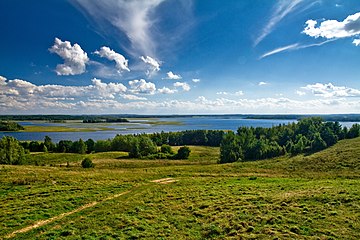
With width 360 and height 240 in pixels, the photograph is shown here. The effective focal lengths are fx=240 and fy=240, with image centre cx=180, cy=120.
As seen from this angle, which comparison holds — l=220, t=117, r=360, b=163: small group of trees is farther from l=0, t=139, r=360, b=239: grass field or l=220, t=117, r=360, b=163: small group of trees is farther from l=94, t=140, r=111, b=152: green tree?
l=94, t=140, r=111, b=152: green tree

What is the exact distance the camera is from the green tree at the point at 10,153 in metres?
60.8

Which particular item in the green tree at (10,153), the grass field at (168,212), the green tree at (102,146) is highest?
the grass field at (168,212)

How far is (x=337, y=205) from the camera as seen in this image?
16.7 metres

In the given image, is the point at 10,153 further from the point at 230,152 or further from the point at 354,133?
the point at 354,133

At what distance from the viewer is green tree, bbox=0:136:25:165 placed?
2392 inches

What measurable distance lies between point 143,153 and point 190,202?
226 feet

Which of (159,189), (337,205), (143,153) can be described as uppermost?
(337,205)

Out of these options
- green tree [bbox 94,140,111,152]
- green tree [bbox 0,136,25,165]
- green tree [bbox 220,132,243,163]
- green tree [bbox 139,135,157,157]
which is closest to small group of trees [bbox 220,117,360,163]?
green tree [bbox 220,132,243,163]

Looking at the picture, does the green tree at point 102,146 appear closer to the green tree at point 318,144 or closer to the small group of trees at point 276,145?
the small group of trees at point 276,145

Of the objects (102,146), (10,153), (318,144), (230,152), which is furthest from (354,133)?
(10,153)

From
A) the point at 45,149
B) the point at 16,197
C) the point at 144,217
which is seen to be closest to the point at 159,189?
the point at 144,217

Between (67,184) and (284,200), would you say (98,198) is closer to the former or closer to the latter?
(67,184)

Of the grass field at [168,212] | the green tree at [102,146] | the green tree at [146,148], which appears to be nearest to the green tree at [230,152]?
the green tree at [146,148]

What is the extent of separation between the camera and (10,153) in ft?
204
